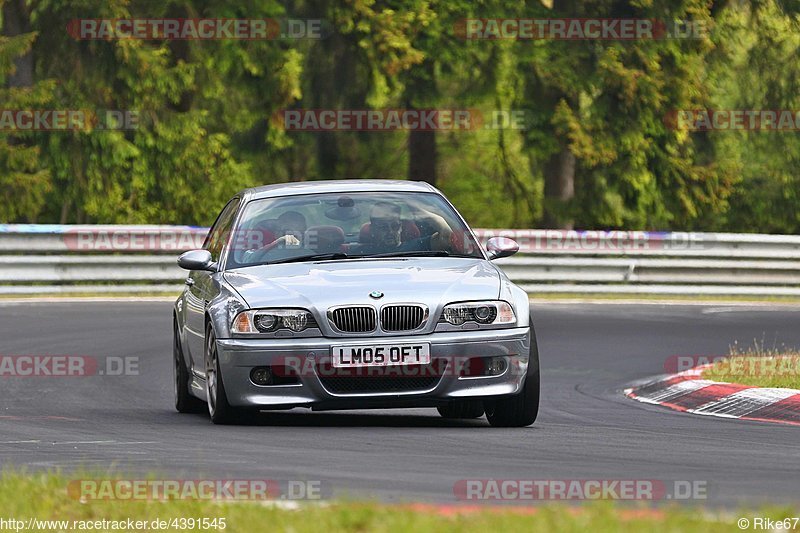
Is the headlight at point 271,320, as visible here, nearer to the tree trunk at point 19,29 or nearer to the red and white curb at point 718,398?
the red and white curb at point 718,398

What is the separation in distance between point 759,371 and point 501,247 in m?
3.17

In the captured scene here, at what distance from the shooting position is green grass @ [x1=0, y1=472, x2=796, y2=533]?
5633mm

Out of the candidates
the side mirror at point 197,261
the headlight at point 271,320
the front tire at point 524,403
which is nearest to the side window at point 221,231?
the side mirror at point 197,261

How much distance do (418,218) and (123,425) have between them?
2.35m

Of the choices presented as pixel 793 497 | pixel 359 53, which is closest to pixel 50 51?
pixel 359 53

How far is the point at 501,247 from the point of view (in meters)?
11.1

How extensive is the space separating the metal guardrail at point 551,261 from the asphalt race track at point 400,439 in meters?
6.95

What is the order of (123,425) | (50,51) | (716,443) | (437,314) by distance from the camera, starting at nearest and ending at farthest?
(716,443) < (437,314) < (123,425) < (50,51)

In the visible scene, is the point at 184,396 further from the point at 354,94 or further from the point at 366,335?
the point at 354,94

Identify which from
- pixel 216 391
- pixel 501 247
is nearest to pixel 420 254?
pixel 501 247

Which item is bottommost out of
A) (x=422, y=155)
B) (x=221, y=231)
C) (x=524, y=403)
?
(x=524, y=403)

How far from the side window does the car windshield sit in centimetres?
25

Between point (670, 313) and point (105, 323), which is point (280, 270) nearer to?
point (105, 323)

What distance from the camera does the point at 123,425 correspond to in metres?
10.5
